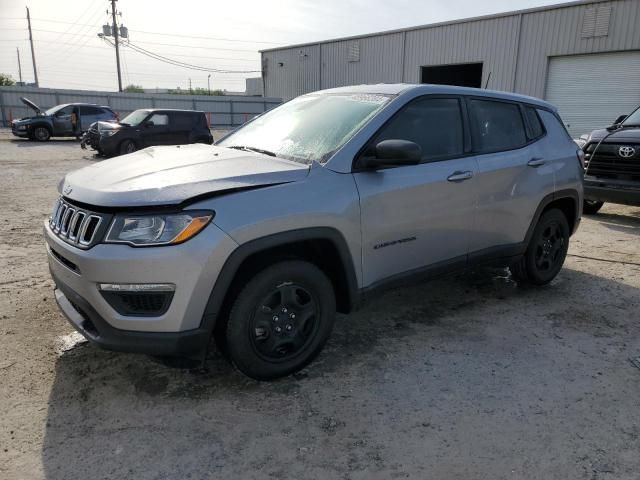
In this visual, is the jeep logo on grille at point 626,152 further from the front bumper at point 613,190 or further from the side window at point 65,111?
the side window at point 65,111

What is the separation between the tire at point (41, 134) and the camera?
21234 millimetres

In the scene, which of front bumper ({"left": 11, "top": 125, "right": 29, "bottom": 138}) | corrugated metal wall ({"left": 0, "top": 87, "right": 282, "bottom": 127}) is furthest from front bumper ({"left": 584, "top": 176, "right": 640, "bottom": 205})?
corrugated metal wall ({"left": 0, "top": 87, "right": 282, "bottom": 127})

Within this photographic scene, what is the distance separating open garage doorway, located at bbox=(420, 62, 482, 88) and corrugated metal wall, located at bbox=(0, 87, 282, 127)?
11583 millimetres

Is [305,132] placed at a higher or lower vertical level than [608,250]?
higher

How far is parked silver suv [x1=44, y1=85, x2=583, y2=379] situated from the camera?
100 inches

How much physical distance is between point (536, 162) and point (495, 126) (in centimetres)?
54

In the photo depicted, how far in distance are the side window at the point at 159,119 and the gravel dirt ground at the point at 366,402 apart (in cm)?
1234

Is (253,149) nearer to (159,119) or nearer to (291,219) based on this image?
(291,219)

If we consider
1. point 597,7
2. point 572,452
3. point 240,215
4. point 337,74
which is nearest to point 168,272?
point 240,215

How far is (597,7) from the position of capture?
17.8 metres

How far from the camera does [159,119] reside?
1591cm

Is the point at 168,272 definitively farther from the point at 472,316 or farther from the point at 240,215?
the point at 472,316

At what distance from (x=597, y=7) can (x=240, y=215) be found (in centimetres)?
1991

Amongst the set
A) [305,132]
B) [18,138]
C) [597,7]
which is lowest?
[18,138]
